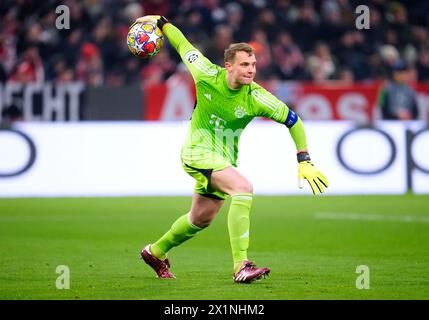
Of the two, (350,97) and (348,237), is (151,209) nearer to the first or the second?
(348,237)

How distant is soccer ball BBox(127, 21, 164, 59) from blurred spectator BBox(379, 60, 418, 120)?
11.1m

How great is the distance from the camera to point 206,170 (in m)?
8.71

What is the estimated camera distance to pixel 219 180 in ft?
28.3

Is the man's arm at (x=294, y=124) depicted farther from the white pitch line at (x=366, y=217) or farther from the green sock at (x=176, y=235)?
the white pitch line at (x=366, y=217)

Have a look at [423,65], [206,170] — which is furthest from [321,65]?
[206,170]

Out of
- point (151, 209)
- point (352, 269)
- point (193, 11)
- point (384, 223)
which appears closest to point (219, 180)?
point (352, 269)

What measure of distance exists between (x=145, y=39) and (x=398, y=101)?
1127 centimetres

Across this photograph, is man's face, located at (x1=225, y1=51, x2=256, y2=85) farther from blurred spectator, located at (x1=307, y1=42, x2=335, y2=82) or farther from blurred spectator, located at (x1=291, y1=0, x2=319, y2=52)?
blurred spectator, located at (x1=291, y1=0, x2=319, y2=52)

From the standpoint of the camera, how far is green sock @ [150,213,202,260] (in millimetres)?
9031

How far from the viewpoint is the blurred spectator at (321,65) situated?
2297 centimetres

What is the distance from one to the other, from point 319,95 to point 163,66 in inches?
135

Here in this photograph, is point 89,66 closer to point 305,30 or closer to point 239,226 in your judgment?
point 305,30

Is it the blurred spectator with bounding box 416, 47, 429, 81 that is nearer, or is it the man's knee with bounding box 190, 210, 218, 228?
the man's knee with bounding box 190, 210, 218, 228

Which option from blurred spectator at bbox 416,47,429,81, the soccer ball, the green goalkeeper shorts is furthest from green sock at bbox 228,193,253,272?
blurred spectator at bbox 416,47,429,81
